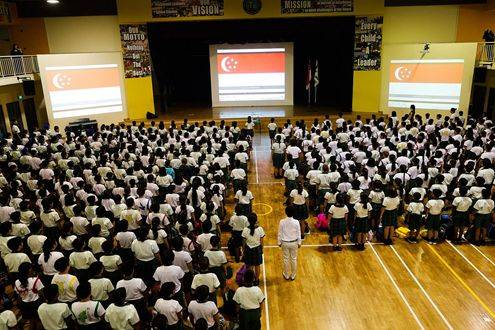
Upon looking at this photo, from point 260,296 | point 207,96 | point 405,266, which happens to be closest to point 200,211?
point 260,296

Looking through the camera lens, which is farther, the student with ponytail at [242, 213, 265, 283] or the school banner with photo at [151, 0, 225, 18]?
the school banner with photo at [151, 0, 225, 18]

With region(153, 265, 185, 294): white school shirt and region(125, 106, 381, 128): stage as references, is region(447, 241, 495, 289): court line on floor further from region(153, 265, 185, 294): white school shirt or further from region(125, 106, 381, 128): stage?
region(125, 106, 381, 128): stage

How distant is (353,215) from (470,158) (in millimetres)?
3448

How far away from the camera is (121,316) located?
4.40 m

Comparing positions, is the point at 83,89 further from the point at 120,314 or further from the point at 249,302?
the point at 249,302

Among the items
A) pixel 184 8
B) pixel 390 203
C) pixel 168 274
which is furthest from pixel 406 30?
pixel 168 274

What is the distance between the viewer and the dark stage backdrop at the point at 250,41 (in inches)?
679

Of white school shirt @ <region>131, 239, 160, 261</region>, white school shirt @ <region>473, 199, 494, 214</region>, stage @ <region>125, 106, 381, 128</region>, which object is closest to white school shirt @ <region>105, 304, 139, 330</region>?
white school shirt @ <region>131, 239, 160, 261</region>

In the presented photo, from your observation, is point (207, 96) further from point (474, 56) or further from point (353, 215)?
point (353, 215)

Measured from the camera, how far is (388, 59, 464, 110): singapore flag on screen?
1559 centimetres

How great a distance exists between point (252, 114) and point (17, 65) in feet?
31.2

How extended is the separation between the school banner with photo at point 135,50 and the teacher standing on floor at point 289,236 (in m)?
13.2

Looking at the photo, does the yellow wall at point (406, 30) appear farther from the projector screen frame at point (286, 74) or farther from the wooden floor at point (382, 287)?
the wooden floor at point (382, 287)

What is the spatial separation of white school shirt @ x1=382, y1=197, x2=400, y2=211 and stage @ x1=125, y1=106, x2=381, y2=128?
9.41m
